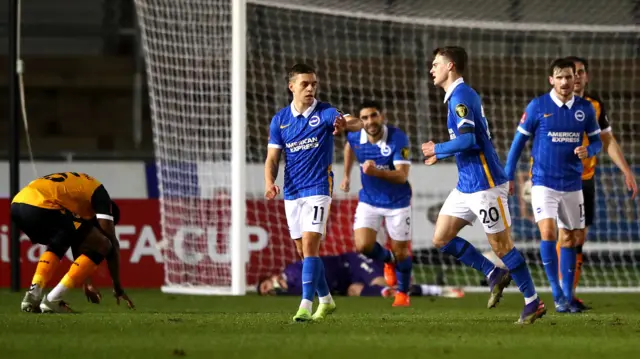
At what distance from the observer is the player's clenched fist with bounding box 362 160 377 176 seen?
998 centimetres

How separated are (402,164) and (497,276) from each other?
2.69 meters

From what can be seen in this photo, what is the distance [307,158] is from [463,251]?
56.0 inches

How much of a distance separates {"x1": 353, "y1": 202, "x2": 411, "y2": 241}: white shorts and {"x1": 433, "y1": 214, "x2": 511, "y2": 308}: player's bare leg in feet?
8.26

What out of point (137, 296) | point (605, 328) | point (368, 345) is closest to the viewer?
point (368, 345)

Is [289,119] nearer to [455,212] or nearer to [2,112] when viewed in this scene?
[455,212]

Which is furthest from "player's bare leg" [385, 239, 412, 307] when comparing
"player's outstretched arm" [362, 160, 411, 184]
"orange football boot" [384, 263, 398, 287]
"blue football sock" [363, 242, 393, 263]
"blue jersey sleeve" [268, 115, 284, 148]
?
"blue jersey sleeve" [268, 115, 284, 148]

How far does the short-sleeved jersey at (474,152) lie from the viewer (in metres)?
7.24

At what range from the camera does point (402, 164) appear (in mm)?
10586

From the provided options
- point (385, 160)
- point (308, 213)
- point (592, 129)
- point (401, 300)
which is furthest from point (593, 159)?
point (308, 213)

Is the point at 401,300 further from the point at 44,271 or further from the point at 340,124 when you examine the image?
the point at 44,271

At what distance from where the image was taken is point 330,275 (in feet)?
39.1

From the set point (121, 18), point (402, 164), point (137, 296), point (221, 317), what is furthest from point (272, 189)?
point (121, 18)

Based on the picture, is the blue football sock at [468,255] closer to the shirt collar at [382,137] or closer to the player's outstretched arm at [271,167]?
the player's outstretched arm at [271,167]

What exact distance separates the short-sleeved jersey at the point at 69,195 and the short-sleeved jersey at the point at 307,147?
161 centimetres
